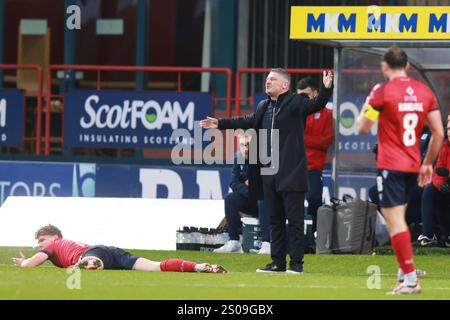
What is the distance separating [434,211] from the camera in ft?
58.9

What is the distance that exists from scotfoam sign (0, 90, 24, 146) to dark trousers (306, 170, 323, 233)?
518 centimetres

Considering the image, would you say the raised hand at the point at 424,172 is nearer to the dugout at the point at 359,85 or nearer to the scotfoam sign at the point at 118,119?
the dugout at the point at 359,85

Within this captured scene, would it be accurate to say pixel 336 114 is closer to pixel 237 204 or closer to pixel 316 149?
pixel 316 149

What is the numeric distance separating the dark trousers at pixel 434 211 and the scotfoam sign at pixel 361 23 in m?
1.93

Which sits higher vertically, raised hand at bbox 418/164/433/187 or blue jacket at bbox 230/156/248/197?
raised hand at bbox 418/164/433/187

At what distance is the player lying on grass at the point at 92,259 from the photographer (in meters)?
14.2

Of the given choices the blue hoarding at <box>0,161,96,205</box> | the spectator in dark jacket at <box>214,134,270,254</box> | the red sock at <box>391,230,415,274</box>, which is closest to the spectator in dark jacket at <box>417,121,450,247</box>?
the spectator in dark jacket at <box>214,134,270,254</box>

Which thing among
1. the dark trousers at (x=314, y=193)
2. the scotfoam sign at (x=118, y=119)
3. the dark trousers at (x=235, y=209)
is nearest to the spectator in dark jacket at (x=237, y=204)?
the dark trousers at (x=235, y=209)

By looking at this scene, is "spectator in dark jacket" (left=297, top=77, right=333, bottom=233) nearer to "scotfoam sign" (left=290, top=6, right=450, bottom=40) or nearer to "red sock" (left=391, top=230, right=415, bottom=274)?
"scotfoam sign" (left=290, top=6, right=450, bottom=40)

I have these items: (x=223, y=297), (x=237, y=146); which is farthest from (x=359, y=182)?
(x=223, y=297)

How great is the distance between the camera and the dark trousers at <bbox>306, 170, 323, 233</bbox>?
701 inches

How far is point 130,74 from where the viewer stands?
79.3 feet
